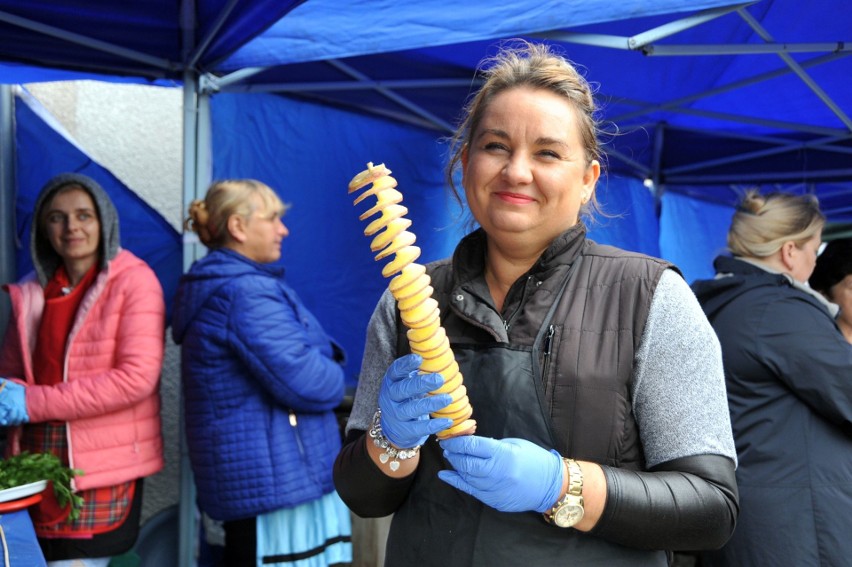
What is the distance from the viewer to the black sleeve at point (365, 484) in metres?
1.38

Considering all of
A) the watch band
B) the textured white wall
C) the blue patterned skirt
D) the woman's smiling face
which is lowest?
the blue patterned skirt

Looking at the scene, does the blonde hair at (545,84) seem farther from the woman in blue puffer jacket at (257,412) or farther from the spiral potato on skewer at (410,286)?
the woman in blue puffer jacket at (257,412)

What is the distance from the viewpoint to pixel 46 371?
9.70 feet

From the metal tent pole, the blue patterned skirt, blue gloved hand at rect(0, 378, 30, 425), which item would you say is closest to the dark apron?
the blue patterned skirt

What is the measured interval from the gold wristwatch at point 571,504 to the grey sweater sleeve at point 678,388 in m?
0.16

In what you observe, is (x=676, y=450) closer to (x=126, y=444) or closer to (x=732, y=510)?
(x=732, y=510)

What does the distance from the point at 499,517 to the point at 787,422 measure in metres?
1.57

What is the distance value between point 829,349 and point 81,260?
284cm

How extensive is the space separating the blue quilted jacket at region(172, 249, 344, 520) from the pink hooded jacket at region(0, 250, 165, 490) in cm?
17

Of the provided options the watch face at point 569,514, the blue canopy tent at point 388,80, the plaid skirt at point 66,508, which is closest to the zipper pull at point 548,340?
the watch face at point 569,514

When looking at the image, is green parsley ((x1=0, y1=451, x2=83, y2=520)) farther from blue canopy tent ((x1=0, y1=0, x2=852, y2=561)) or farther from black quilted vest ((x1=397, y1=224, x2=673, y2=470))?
black quilted vest ((x1=397, y1=224, x2=673, y2=470))

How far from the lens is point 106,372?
2836mm

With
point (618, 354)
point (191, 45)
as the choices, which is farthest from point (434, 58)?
point (618, 354)

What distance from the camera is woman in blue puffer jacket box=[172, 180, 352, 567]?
2.93 m
